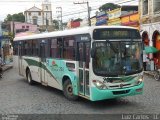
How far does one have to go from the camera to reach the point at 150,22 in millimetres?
28188

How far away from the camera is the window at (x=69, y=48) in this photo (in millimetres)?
12227

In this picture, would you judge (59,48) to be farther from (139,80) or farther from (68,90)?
(139,80)

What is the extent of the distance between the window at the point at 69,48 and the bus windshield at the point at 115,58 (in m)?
1.65

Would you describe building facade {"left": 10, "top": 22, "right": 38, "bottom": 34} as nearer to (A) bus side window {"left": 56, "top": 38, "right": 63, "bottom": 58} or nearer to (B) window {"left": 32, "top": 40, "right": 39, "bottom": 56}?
(B) window {"left": 32, "top": 40, "right": 39, "bottom": 56}

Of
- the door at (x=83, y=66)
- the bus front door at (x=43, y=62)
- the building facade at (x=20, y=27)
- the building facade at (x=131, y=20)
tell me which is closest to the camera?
the door at (x=83, y=66)

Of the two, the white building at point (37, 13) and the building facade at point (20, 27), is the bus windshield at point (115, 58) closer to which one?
the building facade at point (20, 27)

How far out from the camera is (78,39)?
11.8m

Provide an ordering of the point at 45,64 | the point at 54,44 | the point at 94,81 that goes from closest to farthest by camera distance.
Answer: the point at 94,81 → the point at 54,44 → the point at 45,64

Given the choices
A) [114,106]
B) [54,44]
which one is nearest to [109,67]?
[114,106]

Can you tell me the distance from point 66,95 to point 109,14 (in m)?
26.6

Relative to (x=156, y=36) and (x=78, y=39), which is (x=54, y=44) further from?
(x=156, y=36)

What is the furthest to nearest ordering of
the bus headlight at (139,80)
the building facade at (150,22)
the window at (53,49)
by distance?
the building facade at (150,22), the window at (53,49), the bus headlight at (139,80)

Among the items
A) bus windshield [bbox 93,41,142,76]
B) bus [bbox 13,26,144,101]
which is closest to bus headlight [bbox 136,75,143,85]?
bus [bbox 13,26,144,101]

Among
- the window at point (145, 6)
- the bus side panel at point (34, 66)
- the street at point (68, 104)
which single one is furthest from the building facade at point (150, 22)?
the street at point (68, 104)
